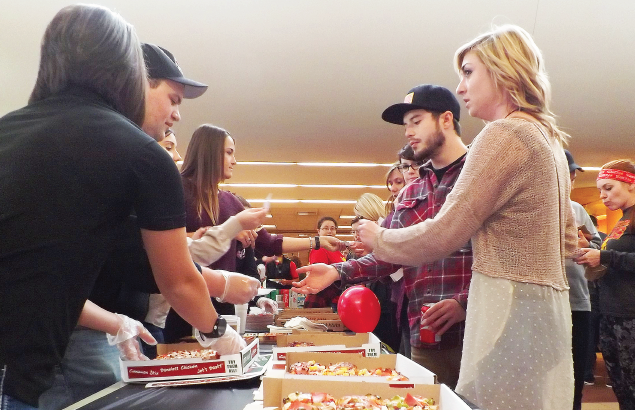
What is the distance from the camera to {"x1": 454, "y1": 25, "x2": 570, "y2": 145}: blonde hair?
1225 millimetres

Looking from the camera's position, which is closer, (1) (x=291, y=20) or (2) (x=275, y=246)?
(2) (x=275, y=246)

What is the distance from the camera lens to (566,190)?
48.1 inches

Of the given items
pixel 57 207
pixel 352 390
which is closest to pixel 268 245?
pixel 352 390

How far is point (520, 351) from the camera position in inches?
41.4

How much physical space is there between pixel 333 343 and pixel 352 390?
55 cm

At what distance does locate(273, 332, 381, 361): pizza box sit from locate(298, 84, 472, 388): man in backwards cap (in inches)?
7.2

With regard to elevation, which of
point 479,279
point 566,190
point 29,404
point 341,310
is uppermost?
point 566,190

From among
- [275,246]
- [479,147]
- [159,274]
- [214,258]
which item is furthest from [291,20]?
[159,274]

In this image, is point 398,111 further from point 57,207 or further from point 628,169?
point 628,169

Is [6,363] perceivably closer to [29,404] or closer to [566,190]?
[29,404]

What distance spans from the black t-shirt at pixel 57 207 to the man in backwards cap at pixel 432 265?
1.03 meters

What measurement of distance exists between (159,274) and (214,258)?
2.66 feet

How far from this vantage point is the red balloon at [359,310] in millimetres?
1823

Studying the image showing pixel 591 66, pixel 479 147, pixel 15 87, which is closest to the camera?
pixel 479 147
